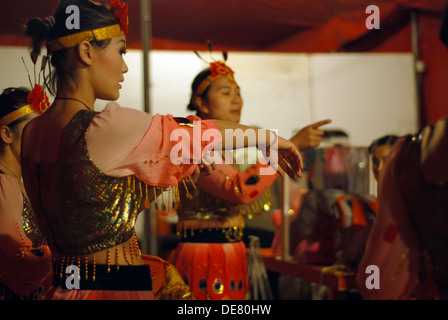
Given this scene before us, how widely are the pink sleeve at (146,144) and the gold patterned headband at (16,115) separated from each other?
29.3 inches

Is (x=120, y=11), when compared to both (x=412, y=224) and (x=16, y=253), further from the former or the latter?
(x=412, y=224)

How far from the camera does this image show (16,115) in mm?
1867

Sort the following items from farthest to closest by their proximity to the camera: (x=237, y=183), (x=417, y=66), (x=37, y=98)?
(x=417, y=66), (x=237, y=183), (x=37, y=98)

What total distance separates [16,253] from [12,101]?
57cm

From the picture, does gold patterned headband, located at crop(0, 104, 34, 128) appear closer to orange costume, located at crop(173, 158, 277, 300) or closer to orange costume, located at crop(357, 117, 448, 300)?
orange costume, located at crop(173, 158, 277, 300)

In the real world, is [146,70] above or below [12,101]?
above

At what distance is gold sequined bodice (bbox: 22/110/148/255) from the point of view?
1.25 m

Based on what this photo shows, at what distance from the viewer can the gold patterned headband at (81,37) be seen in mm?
1337

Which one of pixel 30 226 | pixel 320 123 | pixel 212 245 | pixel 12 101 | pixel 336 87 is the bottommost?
pixel 212 245

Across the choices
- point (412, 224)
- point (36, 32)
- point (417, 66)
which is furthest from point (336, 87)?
point (36, 32)

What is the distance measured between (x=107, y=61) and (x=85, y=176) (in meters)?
0.33

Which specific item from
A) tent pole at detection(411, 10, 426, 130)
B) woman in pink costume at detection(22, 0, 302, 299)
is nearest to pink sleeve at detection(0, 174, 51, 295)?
woman in pink costume at detection(22, 0, 302, 299)
